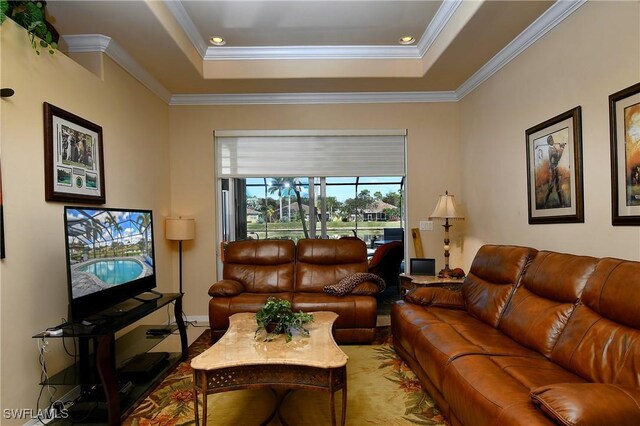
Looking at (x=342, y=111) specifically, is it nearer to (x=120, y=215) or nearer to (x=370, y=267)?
(x=370, y=267)

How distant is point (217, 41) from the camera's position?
3586mm

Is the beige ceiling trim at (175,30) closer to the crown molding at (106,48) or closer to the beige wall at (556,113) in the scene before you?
the crown molding at (106,48)

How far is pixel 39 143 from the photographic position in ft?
7.75

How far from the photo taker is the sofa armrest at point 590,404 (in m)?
1.23

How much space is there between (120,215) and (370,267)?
2.71 meters

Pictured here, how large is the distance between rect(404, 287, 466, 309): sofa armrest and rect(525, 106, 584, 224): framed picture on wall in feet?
3.03

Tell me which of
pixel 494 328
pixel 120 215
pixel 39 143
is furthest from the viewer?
pixel 120 215

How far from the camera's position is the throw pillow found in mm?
3523

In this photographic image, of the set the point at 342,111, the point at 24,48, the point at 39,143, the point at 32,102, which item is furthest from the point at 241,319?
the point at 342,111

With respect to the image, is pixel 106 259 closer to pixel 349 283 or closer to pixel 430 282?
pixel 349 283

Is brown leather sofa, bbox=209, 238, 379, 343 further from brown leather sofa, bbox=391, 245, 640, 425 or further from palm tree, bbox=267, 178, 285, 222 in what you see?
palm tree, bbox=267, 178, 285, 222

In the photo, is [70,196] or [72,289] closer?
[72,289]

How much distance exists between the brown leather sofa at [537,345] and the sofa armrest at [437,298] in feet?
0.62

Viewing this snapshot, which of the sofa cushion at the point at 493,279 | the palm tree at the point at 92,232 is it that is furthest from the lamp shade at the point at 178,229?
the sofa cushion at the point at 493,279
